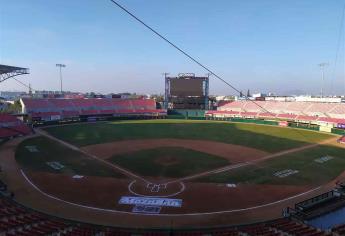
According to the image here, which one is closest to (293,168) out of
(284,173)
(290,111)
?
(284,173)

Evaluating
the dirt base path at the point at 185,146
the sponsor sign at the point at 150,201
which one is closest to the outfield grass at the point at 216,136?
the dirt base path at the point at 185,146

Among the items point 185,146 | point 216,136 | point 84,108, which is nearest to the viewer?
point 185,146

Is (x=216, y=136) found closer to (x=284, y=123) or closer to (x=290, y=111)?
(x=284, y=123)

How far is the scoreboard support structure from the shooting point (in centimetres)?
10225

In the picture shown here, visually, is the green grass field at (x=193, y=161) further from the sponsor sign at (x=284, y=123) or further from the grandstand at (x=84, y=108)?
the grandstand at (x=84, y=108)

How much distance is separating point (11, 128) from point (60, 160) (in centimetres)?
2789

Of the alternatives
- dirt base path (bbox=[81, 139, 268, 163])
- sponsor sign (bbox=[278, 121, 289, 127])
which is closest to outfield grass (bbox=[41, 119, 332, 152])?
dirt base path (bbox=[81, 139, 268, 163])

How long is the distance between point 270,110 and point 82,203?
282 feet

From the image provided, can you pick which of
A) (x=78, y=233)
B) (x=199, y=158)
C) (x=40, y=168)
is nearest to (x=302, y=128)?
A: (x=199, y=158)

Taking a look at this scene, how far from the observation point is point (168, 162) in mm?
40344

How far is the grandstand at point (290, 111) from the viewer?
7996 centimetres

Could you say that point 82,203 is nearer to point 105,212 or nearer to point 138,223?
point 105,212

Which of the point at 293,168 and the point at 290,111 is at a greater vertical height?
the point at 290,111

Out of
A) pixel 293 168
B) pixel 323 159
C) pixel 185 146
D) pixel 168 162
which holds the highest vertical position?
pixel 185 146
